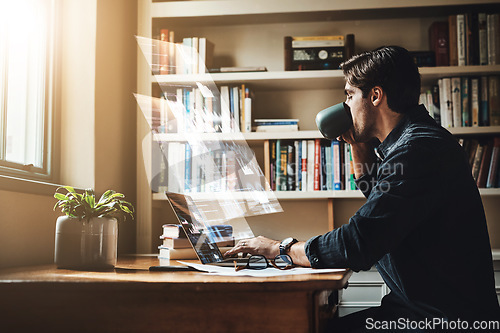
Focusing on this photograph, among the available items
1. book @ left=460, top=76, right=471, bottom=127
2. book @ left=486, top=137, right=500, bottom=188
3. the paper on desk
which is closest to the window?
the paper on desk

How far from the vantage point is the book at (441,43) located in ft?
7.79

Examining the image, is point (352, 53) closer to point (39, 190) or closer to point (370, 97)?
point (370, 97)

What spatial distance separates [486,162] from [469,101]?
30cm

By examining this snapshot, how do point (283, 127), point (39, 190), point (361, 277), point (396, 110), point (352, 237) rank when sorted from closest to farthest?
1. point (352, 237)
2. point (396, 110)
3. point (39, 190)
4. point (361, 277)
5. point (283, 127)

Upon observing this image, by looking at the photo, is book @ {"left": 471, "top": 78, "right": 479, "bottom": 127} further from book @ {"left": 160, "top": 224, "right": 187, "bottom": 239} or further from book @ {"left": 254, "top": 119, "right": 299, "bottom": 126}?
book @ {"left": 160, "top": 224, "right": 187, "bottom": 239}

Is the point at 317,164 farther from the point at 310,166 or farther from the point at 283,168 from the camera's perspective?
the point at 283,168

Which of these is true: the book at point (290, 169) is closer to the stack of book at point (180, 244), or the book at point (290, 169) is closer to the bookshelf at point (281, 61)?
the bookshelf at point (281, 61)

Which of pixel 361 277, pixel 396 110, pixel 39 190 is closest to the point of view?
pixel 396 110

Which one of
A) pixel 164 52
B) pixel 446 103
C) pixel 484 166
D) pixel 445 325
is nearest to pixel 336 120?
pixel 445 325

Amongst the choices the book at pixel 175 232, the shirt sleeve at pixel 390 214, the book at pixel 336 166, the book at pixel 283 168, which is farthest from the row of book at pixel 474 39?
the book at pixel 175 232

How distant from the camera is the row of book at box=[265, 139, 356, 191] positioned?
235 centimetres

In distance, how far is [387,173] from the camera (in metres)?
1.15

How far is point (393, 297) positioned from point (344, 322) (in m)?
0.15

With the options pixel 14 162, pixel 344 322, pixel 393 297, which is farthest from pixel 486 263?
pixel 14 162
